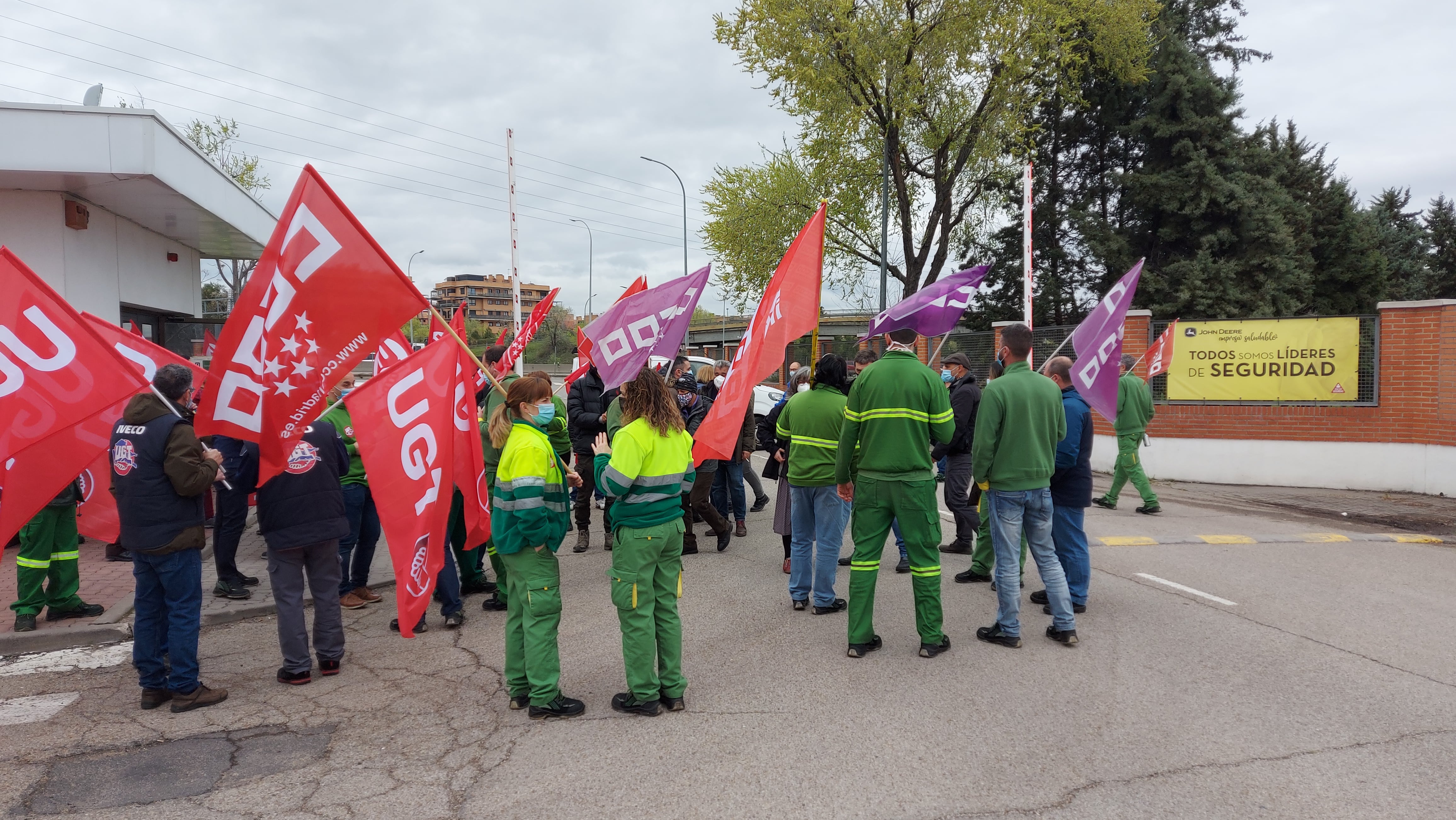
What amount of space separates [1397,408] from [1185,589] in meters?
8.79

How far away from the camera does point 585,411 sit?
8617mm

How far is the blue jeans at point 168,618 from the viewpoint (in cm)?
463

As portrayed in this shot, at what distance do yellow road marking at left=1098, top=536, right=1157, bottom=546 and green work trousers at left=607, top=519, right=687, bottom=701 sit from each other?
19.4 feet

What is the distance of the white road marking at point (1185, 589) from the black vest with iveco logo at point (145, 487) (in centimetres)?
705

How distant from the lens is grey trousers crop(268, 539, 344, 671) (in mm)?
5000

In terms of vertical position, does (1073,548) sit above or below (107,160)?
below

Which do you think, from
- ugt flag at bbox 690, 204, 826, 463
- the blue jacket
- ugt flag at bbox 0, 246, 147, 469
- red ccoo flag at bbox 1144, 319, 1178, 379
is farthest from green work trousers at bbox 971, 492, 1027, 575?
red ccoo flag at bbox 1144, 319, 1178, 379

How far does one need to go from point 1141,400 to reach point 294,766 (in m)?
10.3

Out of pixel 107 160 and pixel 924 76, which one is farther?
pixel 924 76

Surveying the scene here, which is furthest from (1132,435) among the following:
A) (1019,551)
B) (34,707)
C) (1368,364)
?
(34,707)

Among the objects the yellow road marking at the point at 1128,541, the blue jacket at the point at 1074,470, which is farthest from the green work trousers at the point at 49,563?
the yellow road marking at the point at 1128,541

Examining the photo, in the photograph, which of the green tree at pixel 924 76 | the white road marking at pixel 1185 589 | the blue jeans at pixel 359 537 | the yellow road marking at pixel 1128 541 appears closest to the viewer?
the white road marking at pixel 1185 589

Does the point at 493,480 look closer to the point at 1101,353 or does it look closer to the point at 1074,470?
the point at 1074,470

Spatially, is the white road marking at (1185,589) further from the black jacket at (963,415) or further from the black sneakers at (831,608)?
the black sneakers at (831,608)
